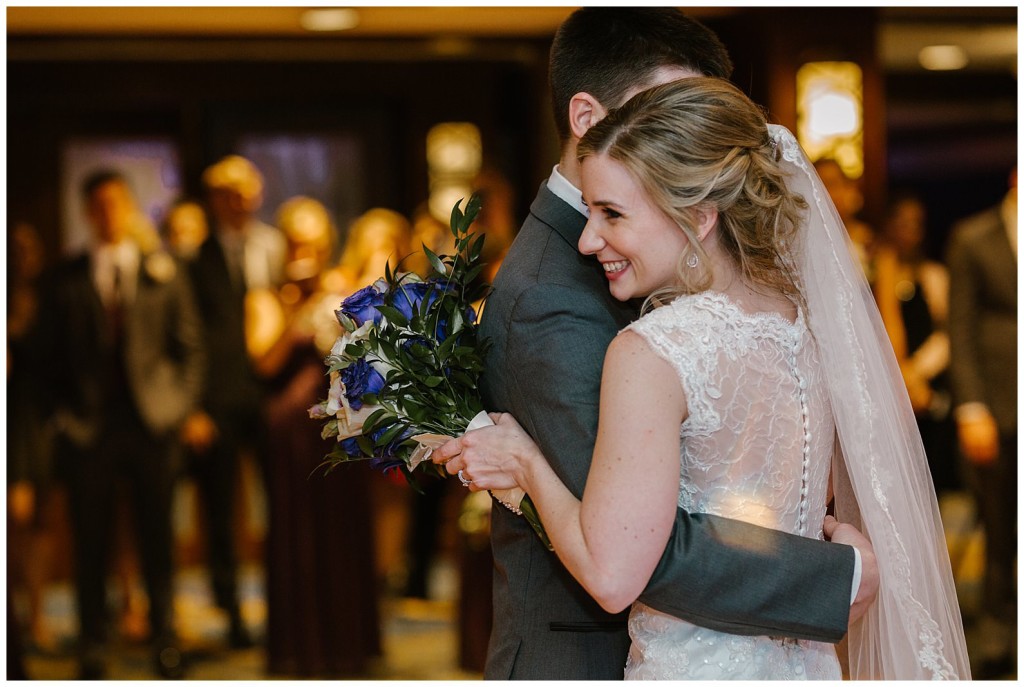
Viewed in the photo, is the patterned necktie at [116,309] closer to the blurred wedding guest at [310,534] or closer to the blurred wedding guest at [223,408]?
the blurred wedding guest at [223,408]

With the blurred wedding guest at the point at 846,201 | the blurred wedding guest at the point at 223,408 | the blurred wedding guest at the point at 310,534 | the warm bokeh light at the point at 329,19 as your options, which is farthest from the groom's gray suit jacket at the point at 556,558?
the warm bokeh light at the point at 329,19

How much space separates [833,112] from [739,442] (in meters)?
5.56

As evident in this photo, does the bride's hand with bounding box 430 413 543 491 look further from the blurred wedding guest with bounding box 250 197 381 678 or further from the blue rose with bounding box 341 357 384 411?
the blurred wedding guest with bounding box 250 197 381 678

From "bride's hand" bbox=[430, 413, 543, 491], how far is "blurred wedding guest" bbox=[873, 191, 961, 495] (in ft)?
13.4

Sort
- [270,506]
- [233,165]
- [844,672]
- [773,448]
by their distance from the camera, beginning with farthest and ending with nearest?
[233,165] → [270,506] → [844,672] → [773,448]

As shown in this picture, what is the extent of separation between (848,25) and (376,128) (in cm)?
344

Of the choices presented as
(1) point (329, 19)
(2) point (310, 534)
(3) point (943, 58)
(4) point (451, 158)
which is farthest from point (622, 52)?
(3) point (943, 58)

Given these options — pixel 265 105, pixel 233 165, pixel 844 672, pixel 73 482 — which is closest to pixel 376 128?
pixel 265 105

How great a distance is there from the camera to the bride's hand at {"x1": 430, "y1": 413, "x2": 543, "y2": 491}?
201cm

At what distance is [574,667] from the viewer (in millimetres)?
2141

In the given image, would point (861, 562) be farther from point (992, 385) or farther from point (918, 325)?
point (918, 325)

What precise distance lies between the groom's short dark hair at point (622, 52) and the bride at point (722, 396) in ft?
0.80

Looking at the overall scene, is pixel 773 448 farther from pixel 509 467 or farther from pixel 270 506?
pixel 270 506

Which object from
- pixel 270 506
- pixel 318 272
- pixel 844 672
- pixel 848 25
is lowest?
pixel 270 506
